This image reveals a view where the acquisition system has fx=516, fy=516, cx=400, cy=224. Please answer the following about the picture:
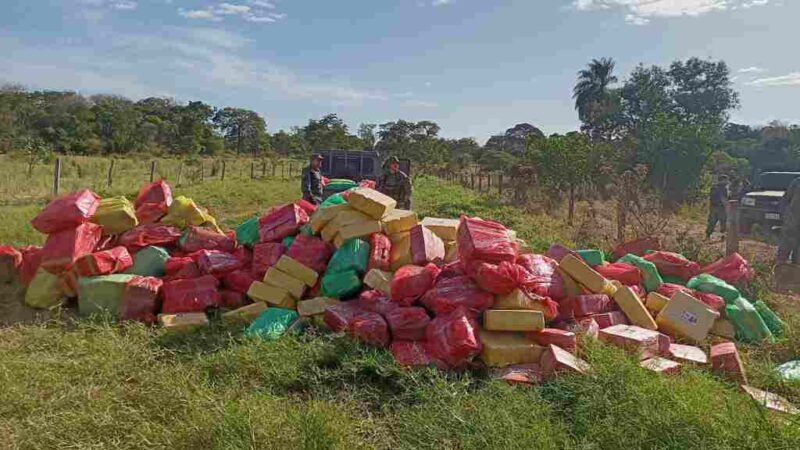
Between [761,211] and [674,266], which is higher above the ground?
[761,211]

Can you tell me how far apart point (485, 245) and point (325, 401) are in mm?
1641

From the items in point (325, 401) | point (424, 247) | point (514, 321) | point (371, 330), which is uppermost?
point (424, 247)

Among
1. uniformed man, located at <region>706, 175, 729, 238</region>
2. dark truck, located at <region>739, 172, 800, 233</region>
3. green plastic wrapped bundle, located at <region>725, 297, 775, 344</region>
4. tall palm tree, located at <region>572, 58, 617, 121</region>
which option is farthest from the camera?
tall palm tree, located at <region>572, 58, 617, 121</region>

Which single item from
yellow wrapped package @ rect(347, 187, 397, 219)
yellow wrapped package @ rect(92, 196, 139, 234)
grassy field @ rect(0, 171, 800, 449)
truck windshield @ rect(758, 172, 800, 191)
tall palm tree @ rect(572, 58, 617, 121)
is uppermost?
tall palm tree @ rect(572, 58, 617, 121)

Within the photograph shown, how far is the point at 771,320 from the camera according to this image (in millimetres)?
4574

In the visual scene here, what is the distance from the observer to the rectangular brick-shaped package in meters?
3.64

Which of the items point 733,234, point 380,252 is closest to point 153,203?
point 380,252

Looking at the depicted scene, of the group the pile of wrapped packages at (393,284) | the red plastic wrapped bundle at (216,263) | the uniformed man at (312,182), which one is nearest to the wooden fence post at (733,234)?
the pile of wrapped packages at (393,284)

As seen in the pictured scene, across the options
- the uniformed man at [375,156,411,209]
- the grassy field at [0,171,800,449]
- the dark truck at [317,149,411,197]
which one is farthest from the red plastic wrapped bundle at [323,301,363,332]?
the dark truck at [317,149,411,197]

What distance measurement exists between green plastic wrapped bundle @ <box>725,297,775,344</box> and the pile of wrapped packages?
0.03 ft

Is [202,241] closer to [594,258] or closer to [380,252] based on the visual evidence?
[380,252]

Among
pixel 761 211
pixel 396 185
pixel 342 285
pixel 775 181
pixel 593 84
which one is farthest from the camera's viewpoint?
pixel 593 84

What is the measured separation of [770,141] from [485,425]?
38.2 meters

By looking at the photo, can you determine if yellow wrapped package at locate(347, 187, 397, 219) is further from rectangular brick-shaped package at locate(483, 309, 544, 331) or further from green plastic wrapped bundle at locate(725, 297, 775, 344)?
green plastic wrapped bundle at locate(725, 297, 775, 344)
